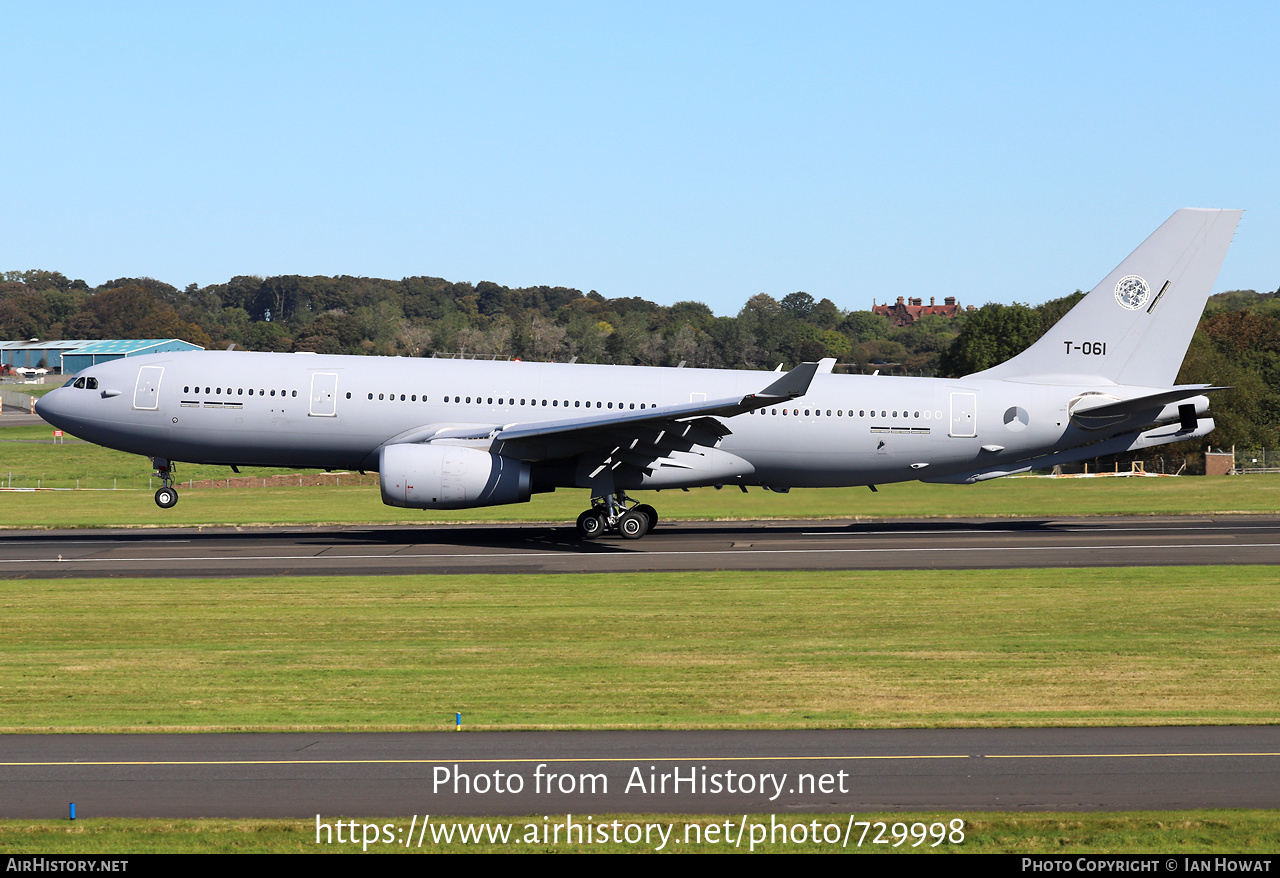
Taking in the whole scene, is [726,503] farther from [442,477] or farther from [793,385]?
[442,477]

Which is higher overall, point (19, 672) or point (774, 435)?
point (774, 435)

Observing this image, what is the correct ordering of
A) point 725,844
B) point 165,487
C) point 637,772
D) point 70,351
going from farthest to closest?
point 70,351
point 165,487
point 637,772
point 725,844

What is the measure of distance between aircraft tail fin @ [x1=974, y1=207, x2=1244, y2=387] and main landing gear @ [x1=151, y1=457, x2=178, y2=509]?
23.5 m

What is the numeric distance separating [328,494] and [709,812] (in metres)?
42.0

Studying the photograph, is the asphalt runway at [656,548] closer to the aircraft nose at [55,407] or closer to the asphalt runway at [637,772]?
the aircraft nose at [55,407]

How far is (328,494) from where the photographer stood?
4991 cm

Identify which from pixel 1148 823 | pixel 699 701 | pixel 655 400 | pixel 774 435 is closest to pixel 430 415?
pixel 655 400

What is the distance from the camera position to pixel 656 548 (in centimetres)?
3112

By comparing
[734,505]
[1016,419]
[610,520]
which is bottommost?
[734,505]

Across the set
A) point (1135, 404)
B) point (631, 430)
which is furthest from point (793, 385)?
point (1135, 404)

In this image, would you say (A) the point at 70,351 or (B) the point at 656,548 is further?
(A) the point at 70,351

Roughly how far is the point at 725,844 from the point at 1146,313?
96.3 feet

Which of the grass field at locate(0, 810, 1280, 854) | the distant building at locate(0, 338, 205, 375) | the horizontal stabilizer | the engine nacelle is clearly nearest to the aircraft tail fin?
the horizontal stabilizer
